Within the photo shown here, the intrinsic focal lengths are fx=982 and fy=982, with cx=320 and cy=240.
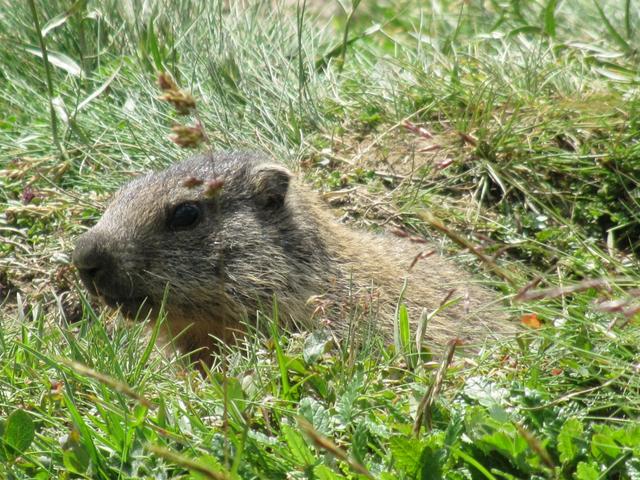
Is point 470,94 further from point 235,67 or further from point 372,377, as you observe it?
point 372,377

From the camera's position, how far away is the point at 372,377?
12.7ft

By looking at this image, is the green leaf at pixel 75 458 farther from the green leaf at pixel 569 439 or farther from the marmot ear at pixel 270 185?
the marmot ear at pixel 270 185

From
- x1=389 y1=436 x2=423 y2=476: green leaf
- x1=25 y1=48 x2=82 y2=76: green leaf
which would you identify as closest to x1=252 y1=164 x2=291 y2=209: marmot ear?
x1=25 y1=48 x2=82 y2=76: green leaf

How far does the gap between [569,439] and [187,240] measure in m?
2.32

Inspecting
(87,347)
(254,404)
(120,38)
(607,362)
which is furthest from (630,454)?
(120,38)

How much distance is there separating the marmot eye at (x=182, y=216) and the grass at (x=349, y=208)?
0.61 meters

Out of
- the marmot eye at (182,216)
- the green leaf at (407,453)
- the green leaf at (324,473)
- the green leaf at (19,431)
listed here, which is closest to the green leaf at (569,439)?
the green leaf at (407,453)

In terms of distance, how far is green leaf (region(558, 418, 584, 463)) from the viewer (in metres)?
3.21

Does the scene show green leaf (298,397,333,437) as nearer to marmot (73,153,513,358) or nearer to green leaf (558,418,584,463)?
green leaf (558,418,584,463)

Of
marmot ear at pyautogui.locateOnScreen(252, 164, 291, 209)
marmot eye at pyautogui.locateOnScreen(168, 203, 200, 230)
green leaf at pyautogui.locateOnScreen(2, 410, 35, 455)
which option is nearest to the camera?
green leaf at pyautogui.locateOnScreen(2, 410, 35, 455)

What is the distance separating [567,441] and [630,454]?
0.66 ft

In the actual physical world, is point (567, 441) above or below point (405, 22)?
below

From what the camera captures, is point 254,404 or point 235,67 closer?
point 254,404

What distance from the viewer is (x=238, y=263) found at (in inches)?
Answer: 194
